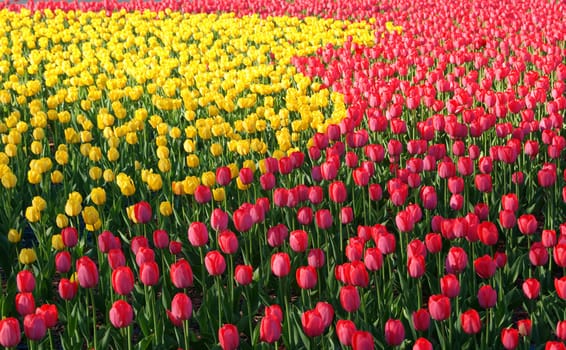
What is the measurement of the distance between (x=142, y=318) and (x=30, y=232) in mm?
2266

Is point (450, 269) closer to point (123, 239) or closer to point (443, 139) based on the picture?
point (123, 239)

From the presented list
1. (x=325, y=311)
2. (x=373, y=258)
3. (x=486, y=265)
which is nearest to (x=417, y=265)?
(x=373, y=258)

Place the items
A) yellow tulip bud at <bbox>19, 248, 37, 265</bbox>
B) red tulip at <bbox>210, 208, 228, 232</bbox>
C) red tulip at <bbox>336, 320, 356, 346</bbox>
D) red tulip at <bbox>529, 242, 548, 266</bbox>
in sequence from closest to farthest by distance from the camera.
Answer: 1. red tulip at <bbox>336, 320, 356, 346</bbox>
2. red tulip at <bbox>529, 242, 548, 266</bbox>
3. yellow tulip bud at <bbox>19, 248, 37, 265</bbox>
4. red tulip at <bbox>210, 208, 228, 232</bbox>

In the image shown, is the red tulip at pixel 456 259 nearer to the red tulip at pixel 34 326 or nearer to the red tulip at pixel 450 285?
the red tulip at pixel 450 285

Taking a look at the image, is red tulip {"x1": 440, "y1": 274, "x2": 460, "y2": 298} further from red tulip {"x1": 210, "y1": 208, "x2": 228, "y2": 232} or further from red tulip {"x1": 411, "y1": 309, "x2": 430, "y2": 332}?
red tulip {"x1": 210, "y1": 208, "x2": 228, "y2": 232}

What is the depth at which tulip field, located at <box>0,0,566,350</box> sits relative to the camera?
3602 mm

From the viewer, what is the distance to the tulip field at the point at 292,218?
A: 3602 mm

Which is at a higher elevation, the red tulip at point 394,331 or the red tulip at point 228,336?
the red tulip at point 228,336

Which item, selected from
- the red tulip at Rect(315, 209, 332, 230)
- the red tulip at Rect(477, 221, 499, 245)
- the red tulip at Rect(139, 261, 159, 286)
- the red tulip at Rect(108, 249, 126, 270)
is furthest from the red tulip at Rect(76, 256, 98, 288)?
the red tulip at Rect(477, 221, 499, 245)

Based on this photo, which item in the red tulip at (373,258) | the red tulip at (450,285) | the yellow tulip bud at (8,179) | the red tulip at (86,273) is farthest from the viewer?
the yellow tulip bud at (8,179)

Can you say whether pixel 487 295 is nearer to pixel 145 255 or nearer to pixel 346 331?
pixel 346 331

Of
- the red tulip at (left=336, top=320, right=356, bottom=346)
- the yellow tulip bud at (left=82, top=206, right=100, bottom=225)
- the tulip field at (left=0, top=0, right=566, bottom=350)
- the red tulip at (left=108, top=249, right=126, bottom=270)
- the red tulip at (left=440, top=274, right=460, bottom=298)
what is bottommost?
the tulip field at (left=0, top=0, right=566, bottom=350)

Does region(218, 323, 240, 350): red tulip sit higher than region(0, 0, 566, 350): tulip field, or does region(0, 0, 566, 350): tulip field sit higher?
region(218, 323, 240, 350): red tulip

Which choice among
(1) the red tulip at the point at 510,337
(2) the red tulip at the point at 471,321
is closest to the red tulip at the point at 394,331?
(2) the red tulip at the point at 471,321
